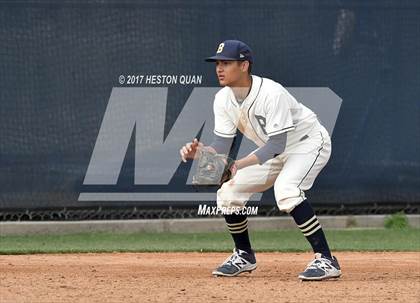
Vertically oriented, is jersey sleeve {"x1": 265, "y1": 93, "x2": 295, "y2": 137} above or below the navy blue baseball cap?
below

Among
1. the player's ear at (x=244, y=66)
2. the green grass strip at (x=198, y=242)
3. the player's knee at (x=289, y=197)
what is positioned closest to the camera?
the player's knee at (x=289, y=197)

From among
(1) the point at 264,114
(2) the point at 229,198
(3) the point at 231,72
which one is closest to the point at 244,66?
(3) the point at 231,72

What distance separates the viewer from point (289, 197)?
7.82 meters

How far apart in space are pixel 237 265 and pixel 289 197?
722 millimetres

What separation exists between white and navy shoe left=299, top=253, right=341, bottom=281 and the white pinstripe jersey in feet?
2.80

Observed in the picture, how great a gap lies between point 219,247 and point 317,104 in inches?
82.1

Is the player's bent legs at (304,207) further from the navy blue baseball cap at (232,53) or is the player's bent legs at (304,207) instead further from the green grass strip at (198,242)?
the green grass strip at (198,242)

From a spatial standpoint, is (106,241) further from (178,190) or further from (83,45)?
(83,45)

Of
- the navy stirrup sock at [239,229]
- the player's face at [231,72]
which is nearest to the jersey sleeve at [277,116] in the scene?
the player's face at [231,72]

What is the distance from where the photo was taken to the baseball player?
25.6 ft

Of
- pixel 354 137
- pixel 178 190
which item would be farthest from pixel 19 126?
pixel 354 137

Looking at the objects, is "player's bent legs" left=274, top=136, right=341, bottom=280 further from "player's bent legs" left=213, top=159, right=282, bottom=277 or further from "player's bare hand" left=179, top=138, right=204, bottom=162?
"player's bare hand" left=179, top=138, right=204, bottom=162

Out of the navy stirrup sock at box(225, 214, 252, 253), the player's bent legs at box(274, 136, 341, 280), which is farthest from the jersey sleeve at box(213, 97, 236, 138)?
the navy stirrup sock at box(225, 214, 252, 253)

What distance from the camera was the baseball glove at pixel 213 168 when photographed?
7.79m
